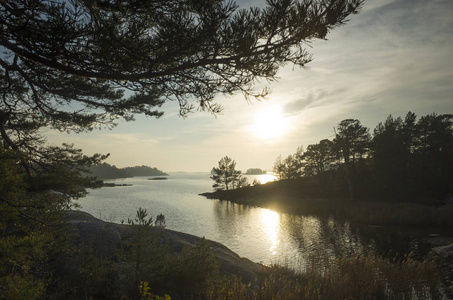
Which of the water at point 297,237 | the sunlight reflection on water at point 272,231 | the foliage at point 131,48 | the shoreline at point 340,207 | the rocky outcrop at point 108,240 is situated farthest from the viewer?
the shoreline at point 340,207

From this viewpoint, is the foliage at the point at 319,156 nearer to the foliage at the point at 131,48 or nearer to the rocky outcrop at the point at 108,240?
the rocky outcrop at the point at 108,240


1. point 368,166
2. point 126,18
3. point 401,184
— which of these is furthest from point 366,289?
point 368,166

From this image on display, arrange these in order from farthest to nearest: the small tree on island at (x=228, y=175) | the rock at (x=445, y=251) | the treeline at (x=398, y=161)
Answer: the small tree on island at (x=228, y=175) → the treeline at (x=398, y=161) → the rock at (x=445, y=251)

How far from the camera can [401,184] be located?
114 ft

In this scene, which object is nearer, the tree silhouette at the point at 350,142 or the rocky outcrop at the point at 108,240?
the rocky outcrop at the point at 108,240

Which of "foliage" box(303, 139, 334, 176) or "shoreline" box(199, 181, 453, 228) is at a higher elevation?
"foliage" box(303, 139, 334, 176)

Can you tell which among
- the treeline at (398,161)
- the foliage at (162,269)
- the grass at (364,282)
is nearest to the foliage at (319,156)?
the treeline at (398,161)

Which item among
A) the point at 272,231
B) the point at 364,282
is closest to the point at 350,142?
the point at 272,231

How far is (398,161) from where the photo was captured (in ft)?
118

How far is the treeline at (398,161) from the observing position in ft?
116

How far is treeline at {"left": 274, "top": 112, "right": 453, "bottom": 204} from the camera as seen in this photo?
35.2 metres

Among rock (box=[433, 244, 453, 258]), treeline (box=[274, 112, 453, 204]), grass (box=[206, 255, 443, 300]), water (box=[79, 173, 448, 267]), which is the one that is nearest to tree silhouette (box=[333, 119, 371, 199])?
treeline (box=[274, 112, 453, 204])

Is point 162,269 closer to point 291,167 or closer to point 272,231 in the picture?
point 272,231

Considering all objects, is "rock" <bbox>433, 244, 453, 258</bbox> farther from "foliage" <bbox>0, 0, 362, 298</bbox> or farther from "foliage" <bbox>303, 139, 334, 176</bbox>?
"foliage" <bbox>303, 139, 334, 176</bbox>
